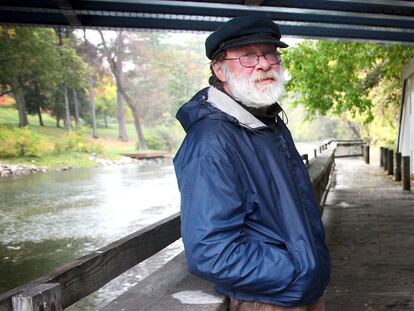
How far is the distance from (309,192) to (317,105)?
13048 mm

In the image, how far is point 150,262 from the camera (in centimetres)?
936

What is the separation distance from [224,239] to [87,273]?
90 cm

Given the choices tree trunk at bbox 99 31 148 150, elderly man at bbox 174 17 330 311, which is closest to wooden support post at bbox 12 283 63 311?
elderly man at bbox 174 17 330 311

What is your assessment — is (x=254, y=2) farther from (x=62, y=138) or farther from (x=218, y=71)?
(x=62, y=138)

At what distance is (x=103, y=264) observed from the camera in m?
2.57

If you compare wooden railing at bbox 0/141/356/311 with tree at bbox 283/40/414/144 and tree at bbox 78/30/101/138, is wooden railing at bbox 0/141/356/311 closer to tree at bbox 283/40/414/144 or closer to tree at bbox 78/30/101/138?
tree at bbox 283/40/414/144

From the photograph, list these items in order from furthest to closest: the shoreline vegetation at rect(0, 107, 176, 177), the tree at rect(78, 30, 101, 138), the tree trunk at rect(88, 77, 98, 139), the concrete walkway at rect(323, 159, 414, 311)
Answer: the tree at rect(78, 30, 101, 138), the tree trunk at rect(88, 77, 98, 139), the shoreline vegetation at rect(0, 107, 176, 177), the concrete walkway at rect(323, 159, 414, 311)

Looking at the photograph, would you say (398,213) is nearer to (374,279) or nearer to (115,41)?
(374,279)

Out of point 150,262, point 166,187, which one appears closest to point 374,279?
point 150,262

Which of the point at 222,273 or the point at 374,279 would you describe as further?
the point at 374,279

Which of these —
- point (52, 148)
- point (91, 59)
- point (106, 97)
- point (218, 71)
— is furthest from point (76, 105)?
point (218, 71)

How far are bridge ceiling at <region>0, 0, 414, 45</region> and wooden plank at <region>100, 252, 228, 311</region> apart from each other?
5660mm

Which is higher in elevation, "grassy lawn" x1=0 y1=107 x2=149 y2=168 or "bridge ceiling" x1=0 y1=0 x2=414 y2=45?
"bridge ceiling" x1=0 y1=0 x2=414 y2=45

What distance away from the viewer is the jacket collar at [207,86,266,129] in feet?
6.65
